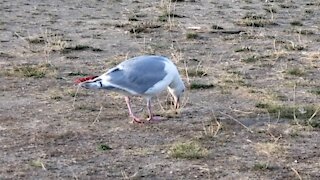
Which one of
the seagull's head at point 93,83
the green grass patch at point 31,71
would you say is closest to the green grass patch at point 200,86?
the green grass patch at point 31,71

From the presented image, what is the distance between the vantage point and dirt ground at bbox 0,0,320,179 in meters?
5.51

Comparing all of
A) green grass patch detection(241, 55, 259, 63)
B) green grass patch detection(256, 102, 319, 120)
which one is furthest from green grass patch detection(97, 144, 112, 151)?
green grass patch detection(241, 55, 259, 63)

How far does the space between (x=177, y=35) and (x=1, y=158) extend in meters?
5.42

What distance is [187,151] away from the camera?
222 inches

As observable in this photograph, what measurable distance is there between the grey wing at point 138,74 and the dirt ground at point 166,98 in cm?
36

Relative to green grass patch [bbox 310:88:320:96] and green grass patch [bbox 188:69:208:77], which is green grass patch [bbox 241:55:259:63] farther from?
green grass patch [bbox 310:88:320:96]

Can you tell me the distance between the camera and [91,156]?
18.5 ft

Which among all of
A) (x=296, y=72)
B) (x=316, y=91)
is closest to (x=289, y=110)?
(x=316, y=91)

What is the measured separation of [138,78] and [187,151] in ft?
2.96

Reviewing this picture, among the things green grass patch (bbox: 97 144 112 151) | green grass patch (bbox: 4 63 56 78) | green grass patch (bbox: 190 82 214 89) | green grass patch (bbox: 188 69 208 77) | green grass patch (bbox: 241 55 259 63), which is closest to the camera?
green grass patch (bbox: 97 144 112 151)

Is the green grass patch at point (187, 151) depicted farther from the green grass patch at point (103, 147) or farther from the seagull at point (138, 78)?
the seagull at point (138, 78)

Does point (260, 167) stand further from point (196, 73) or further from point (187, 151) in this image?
point (196, 73)

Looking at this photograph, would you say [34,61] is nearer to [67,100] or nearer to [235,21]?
[67,100]

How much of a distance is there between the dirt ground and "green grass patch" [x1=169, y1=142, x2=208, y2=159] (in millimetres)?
13
